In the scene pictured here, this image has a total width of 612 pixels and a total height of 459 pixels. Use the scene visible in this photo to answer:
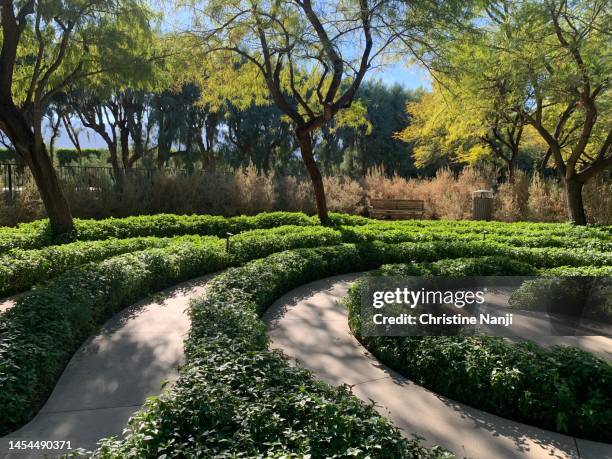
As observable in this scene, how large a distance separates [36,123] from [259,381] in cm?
893

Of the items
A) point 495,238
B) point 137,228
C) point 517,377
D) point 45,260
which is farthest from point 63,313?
point 495,238

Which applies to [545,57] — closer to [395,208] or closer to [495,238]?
[495,238]

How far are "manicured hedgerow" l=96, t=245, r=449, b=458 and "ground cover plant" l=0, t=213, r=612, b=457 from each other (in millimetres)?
14

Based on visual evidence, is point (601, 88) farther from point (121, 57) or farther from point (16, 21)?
point (16, 21)

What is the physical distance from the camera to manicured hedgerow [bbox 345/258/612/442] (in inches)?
122

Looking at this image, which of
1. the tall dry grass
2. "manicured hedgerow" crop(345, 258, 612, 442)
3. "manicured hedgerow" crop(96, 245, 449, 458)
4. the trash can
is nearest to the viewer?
"manicured hedgerow" crop(96, 245, 449, 458)

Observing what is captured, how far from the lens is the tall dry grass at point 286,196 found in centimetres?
1352

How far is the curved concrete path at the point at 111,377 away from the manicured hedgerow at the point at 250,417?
0.45 metres

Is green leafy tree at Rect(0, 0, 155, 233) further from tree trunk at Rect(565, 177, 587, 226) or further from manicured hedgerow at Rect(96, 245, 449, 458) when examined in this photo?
tree trunk at Rect(565, 177, 587, 226)

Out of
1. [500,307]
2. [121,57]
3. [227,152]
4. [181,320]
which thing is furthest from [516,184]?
[227,152]

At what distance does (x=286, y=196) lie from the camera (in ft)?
56.2

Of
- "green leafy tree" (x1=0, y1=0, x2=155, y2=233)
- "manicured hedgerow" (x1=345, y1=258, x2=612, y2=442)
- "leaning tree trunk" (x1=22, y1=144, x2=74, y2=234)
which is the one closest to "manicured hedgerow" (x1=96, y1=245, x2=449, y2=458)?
"manicured hedgerow" (x1=345, y1=258, x2=612, y2=442)

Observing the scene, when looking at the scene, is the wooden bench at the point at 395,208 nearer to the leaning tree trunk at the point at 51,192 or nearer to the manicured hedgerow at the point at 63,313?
the manicured hedgerow at the point at 63,313

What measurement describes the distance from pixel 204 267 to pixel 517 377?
545 cm
